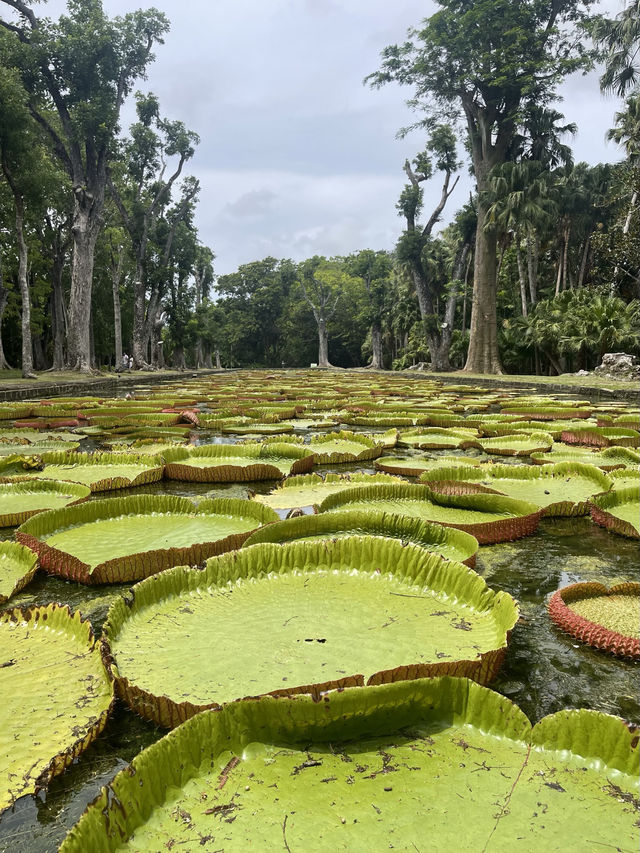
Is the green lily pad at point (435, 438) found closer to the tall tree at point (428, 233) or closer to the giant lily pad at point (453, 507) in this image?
the giant lily pad at point (453, 507)

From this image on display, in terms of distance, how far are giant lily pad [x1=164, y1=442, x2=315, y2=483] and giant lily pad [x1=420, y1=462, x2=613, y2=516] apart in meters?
0.97

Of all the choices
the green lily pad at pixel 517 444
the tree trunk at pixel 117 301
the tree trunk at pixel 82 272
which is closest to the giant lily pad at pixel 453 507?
the green lily pad at pixel 517 444

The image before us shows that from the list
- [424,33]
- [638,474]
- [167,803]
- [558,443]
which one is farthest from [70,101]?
[167,803]

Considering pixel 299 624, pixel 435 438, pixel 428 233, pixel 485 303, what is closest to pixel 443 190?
pixel 428 233

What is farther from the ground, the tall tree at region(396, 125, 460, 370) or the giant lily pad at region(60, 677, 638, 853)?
the tall tree at region(396, 125, 460, 370)

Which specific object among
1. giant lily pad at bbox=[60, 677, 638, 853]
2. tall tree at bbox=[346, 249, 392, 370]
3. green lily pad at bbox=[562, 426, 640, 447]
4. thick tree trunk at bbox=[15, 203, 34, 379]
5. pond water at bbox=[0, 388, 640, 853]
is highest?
tall tree at bbox=[346, 249, 392, 370]

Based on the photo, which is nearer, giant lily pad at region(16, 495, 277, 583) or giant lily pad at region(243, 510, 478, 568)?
giant lily pad at region(16, 495, 277, 583)

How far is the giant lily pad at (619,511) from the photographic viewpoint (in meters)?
2.11

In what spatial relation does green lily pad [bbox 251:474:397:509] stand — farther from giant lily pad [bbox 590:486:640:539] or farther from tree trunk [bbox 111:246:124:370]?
tree trunk [bbox 111:246:124:370]

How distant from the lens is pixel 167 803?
74cm

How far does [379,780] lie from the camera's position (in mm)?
775

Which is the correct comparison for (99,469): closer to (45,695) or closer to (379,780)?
(45,695)

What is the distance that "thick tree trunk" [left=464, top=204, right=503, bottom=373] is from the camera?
59.5ft

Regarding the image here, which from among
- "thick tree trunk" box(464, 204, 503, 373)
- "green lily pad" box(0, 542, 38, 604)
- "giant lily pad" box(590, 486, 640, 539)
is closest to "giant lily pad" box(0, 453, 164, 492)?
"green lily pad" box(0, 542, 38, 604)
